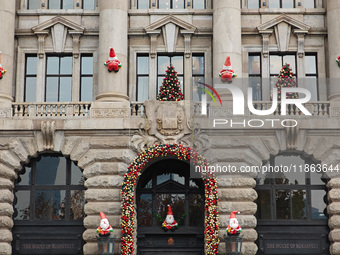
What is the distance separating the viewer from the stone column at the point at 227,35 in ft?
96.2

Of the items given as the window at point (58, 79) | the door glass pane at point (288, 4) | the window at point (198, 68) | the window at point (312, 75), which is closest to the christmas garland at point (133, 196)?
the window at point (198, 68)

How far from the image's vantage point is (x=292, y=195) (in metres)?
28.8

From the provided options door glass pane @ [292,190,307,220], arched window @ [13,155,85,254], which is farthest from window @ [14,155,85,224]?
door glass pane @ [292,190,307,220]

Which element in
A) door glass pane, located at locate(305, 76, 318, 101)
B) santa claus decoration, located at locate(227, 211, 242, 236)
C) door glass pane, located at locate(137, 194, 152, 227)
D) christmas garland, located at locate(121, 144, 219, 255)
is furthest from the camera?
door glass pane, located at locate(305, 76, 318, 101)

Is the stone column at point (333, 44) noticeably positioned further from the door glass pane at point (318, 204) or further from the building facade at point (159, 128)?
the door glass pane at point (318, 204)

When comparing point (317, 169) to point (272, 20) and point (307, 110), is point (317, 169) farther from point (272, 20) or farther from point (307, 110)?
point (272, 20)

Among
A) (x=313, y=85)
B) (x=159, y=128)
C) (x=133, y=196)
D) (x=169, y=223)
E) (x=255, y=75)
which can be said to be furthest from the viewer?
(x=255, y=75)

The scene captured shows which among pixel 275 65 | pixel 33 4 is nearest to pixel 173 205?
pixel 275 65

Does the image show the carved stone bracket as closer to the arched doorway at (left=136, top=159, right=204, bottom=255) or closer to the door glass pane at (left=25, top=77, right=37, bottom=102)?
the door glass pane at (left=25, top=77, right=37, bottom=102)

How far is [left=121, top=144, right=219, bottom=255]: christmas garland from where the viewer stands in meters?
26.7

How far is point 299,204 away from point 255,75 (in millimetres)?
6420

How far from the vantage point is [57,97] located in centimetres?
3052

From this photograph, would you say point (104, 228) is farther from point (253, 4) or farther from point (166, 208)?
point (253, 4)

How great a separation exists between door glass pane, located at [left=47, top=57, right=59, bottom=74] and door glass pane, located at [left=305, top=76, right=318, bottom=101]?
38.5 feet
